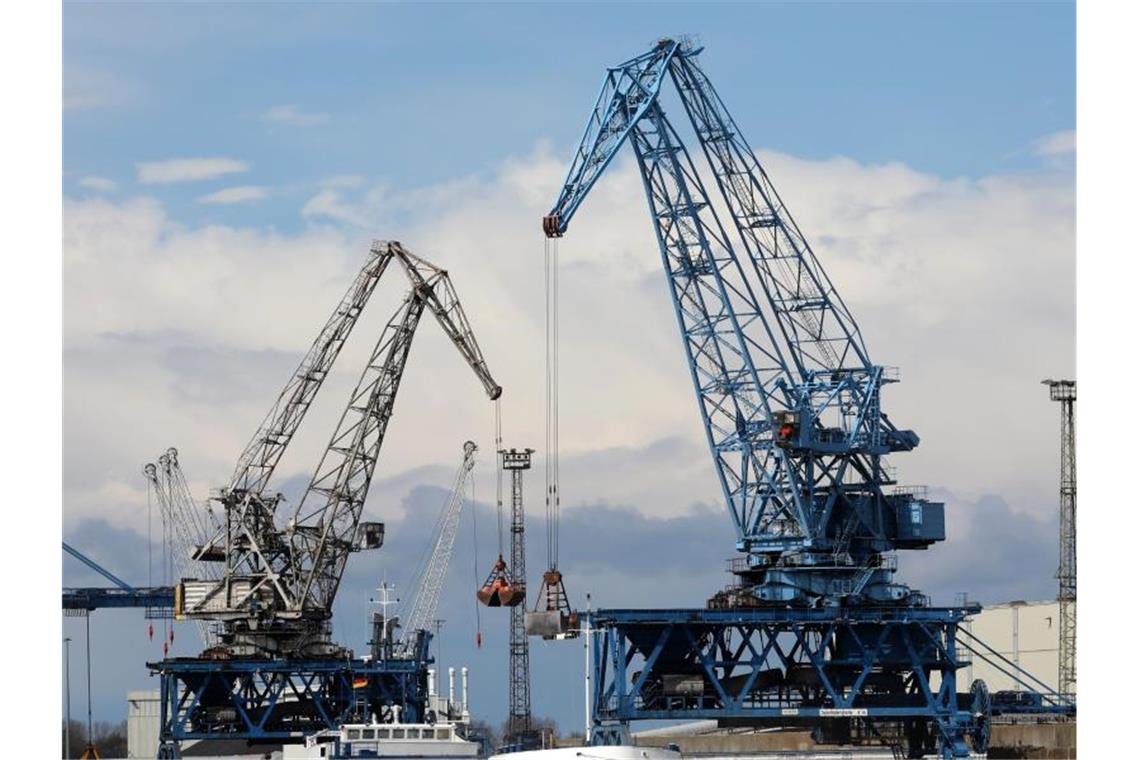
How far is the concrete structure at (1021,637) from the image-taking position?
178 m

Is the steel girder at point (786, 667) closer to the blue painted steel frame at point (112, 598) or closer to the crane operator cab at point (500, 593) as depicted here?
the crane operator cab at point (500, 593)

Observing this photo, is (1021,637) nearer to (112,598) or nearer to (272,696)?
(272,696)

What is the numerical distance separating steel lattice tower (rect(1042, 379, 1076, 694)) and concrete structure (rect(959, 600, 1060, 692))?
54.3ft

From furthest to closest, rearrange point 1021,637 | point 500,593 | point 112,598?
1. point 1021,637
2. point 112,598
3. point 500,593

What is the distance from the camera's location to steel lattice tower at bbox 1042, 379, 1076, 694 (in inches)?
6132

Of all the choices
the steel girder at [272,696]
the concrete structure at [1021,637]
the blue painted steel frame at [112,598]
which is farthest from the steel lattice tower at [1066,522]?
the blue painted steel frame at [112,598]

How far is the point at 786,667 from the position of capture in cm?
13550

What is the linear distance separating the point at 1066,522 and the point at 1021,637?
3102 cm

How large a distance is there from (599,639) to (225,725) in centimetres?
2856

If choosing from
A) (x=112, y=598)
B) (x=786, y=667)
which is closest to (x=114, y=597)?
(x=112, y=598)

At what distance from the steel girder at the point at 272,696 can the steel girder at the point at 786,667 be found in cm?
1925

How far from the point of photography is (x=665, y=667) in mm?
135000

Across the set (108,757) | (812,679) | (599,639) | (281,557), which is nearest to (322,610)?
(281,557)
